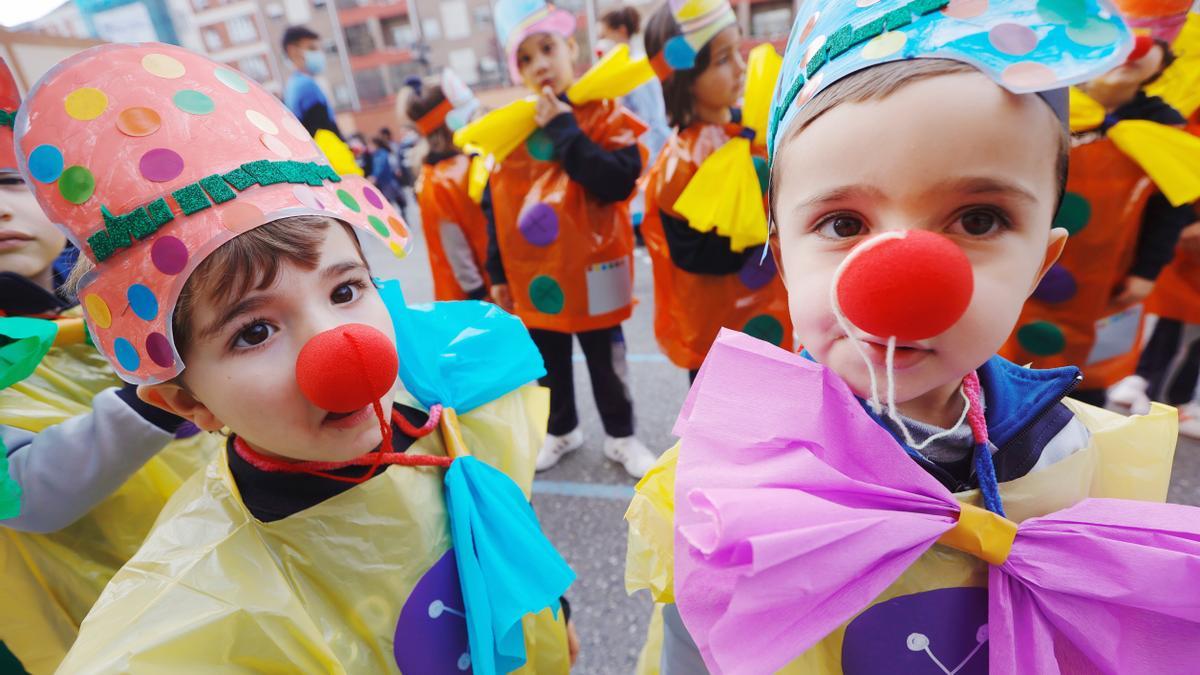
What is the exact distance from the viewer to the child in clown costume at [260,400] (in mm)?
622

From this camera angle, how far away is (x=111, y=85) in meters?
0.63

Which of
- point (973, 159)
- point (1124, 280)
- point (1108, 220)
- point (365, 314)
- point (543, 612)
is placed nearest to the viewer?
point (973, 159)

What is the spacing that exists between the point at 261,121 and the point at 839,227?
2.28 ft

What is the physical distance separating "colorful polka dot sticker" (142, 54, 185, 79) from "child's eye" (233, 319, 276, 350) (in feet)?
1.01

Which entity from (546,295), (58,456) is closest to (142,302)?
(58,456)

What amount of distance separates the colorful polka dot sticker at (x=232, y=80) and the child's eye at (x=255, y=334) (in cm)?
31

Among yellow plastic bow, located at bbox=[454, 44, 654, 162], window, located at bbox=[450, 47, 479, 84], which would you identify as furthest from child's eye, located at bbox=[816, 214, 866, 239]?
window, located at bbox=[450, 47, 479, 84]

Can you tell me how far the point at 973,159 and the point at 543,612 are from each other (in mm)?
842

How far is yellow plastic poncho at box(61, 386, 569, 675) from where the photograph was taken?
61cm

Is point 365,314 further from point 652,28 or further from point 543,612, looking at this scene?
point 652,28

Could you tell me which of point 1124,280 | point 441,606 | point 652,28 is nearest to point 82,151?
point 441,606

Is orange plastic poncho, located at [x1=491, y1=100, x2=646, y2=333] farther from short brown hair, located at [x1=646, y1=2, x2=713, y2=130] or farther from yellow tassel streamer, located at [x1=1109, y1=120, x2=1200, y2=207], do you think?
yellow tassel streamer, located at [x1=1109, y1=120, x2=1200, y2=207]

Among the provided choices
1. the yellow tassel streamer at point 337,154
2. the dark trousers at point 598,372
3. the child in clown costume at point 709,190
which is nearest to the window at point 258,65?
the dark trousers at point 598,372

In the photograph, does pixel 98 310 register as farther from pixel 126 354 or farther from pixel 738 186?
pixel 738 186
